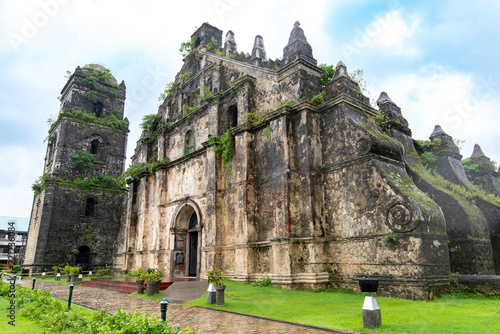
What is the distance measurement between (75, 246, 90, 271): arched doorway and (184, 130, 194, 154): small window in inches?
532

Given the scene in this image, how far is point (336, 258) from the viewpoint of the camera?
10.9 m

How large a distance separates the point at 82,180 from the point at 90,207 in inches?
83.7

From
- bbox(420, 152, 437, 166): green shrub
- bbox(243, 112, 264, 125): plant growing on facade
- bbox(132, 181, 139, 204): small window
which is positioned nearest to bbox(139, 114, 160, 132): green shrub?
bbox(132, 181, 139, 204): small window

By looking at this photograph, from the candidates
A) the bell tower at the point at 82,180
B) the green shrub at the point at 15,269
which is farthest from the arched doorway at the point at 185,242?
the green shrub at the point at 15,269

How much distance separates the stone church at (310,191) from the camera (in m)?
9.76

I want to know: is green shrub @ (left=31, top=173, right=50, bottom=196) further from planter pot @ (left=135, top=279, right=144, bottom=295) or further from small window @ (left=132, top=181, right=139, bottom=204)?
planter pot @ (left=135, top=279, right=144, bottom=295)

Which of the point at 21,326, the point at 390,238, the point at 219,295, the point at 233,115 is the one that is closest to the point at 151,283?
the point at 219,295

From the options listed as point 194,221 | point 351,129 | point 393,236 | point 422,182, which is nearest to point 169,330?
point 393,236

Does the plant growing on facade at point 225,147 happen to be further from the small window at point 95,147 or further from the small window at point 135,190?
the small window at point 95,147

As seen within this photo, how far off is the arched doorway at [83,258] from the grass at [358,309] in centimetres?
1865

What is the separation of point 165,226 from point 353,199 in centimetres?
1011

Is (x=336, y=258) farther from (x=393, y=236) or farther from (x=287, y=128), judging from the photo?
(x=287, y=128)

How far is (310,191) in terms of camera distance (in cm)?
1130

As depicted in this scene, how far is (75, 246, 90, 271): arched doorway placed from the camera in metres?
25.2
